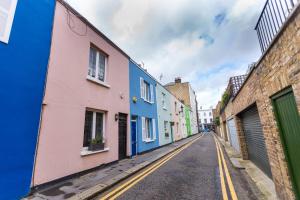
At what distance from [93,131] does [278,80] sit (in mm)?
6943

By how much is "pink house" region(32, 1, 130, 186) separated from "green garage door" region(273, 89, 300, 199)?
6536 millimetres

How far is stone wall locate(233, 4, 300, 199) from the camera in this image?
96.0 inches

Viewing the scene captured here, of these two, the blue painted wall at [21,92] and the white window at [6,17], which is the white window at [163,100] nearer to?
the blue painted wall at [21,92]

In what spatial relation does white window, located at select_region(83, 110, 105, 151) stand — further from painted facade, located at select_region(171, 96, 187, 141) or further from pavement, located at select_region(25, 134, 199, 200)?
painted facade, located at select_region(171, 96, 187, 141)

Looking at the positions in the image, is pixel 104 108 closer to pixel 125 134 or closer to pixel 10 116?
pixel 125 134

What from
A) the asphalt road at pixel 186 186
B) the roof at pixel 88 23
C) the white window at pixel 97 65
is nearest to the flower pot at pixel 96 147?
the asphalt road at pixel 186 186

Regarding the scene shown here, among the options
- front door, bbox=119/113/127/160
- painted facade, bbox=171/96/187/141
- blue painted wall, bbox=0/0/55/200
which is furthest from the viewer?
painted facade, bbox=171/96/187/141

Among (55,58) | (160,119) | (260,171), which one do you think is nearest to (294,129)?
(260,171)

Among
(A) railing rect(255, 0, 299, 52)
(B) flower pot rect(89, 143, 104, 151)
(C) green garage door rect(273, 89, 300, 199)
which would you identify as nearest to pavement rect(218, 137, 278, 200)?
(C) green garage door rect(273, 89, 300, 199)

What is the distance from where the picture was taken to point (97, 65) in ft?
25.9

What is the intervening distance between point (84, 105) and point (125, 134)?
3.69 meters

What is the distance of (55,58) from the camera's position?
5.68 meters

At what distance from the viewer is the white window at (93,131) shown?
265 inches

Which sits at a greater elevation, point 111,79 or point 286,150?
point 111,79
